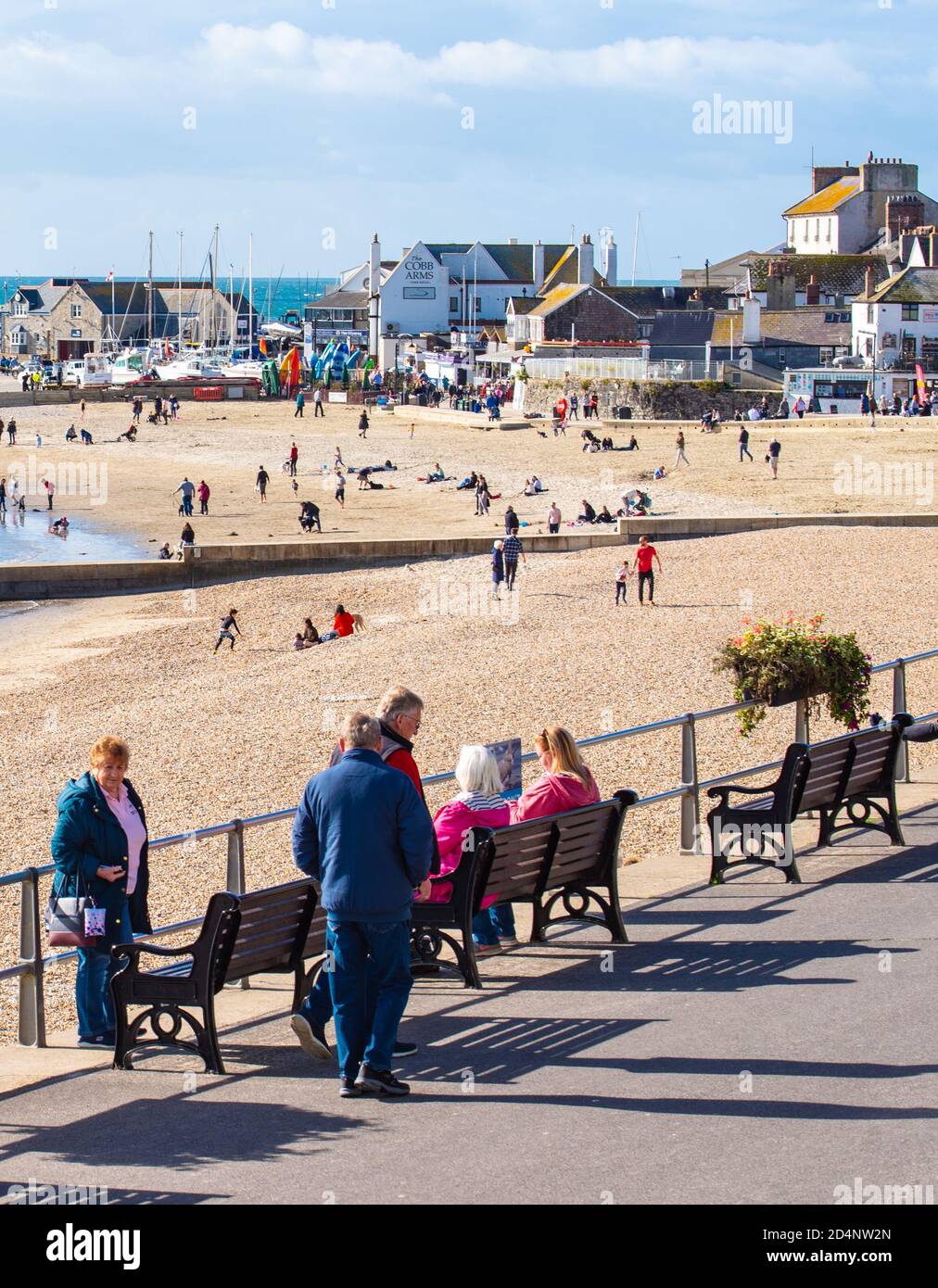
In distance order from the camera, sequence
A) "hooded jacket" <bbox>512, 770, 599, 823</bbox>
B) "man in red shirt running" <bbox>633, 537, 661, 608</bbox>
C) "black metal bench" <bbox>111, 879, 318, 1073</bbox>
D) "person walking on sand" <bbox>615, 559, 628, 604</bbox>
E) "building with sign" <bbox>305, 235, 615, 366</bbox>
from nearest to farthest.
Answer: "black metal bench" <bbox>111, 879, 318, 1073</bbox>
"hooded jacket" <bbox>512, 770, 599, 823</bbox>
"man in red shirt running" <bbox>633, 537, 661, 608</bbox>
"person walking on sand" <bbox>615, 559, 628, 604</bbox>
"building with sign" <bbox>305, 235, 615, 366</bbox>

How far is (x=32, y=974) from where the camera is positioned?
695 centimetres

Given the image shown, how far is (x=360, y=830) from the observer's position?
20.1 ft

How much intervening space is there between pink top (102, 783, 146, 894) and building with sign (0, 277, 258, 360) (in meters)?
119

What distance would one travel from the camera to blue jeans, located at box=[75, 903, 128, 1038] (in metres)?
7.00

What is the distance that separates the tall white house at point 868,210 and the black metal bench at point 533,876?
3685 inches

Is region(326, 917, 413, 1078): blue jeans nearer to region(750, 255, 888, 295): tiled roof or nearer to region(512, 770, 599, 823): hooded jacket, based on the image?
region(512, 770, 599, 823): hooded jacket

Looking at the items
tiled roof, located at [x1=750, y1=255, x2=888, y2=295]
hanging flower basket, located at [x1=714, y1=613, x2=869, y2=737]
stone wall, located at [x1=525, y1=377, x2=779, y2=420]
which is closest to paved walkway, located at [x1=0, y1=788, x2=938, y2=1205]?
hanging flower basket, located at [x1=714, y1=613, x2=869, y2=737]

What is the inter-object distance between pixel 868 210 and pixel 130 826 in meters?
99.3

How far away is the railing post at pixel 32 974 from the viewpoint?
6785 millimetres

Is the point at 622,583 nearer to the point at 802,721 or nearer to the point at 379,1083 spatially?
the point at 802,721

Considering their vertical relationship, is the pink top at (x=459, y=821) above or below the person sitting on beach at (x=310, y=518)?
below

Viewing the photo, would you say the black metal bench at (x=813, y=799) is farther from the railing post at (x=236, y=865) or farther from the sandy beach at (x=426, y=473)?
the sandy beach at (x=426, y=473)

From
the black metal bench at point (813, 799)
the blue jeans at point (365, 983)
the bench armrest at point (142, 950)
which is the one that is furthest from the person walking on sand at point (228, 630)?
the blue jeans at point (365, 983)
